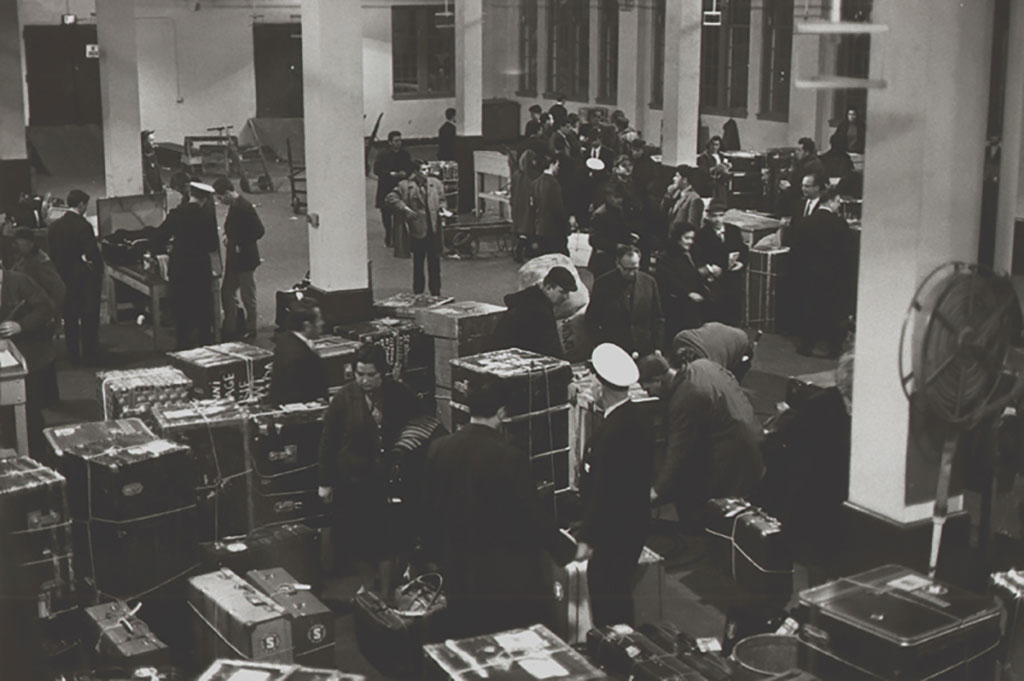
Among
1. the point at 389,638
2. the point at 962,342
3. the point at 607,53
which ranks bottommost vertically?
the point at 389,638

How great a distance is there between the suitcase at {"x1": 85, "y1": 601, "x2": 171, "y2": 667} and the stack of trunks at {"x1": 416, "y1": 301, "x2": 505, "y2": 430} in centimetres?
355

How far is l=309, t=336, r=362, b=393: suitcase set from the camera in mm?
9594

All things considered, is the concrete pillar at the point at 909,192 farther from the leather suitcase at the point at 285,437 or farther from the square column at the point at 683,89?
the square column at the point at 683,89

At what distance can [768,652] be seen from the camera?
6352 mm

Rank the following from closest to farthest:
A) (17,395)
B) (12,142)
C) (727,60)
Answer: (17,395), (12,142), (727,60)

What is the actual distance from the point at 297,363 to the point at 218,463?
2.53 ft

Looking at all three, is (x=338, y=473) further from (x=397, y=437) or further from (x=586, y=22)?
(x=586, y=22)

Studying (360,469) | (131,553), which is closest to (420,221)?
(360,469)

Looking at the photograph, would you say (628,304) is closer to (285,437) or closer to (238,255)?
(285,437)

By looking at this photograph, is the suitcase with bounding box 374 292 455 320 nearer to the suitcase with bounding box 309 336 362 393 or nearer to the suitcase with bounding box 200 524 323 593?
the suitcase with bounding box 309 336 362 393

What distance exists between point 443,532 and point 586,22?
25.1m

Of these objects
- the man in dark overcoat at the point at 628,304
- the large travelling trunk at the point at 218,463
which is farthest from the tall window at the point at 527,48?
the large travelling trunk at the point at 218,463

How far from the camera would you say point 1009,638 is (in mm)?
5773

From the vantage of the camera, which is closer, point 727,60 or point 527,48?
point 727,60
